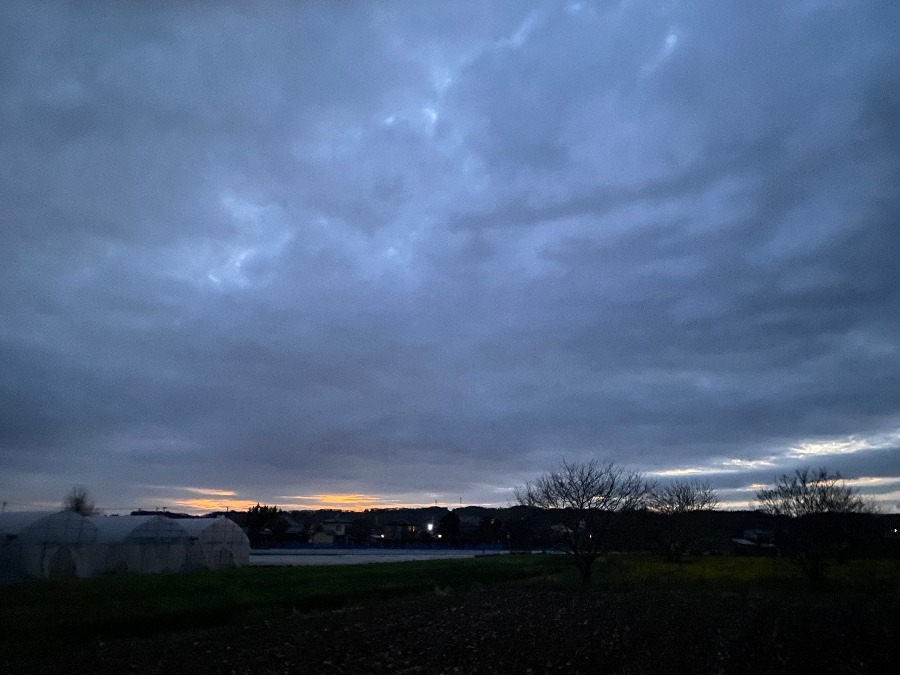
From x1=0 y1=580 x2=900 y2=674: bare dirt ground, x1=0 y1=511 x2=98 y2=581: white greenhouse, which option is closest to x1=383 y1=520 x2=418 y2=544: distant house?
x1=0 y1=511 x2=98 y2=581: white greenhouse

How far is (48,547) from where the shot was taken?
36.9m

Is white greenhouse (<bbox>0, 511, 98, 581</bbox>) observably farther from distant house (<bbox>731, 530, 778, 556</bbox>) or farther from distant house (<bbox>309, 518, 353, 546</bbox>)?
distant house (<bbox>309, 518, 353, 546</bbox>)

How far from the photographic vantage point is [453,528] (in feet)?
393

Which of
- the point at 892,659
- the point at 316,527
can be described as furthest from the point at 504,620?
the point at 316,527

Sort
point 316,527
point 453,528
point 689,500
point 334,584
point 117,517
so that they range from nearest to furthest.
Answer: point 334,584, point 117,517, point 689,500, point 453,528, point 316,527

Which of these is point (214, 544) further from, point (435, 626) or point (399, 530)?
point (399, 530)

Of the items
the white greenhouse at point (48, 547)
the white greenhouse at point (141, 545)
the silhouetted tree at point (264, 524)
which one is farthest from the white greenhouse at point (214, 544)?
Answer: the silhouetted tree at point (264, 524)

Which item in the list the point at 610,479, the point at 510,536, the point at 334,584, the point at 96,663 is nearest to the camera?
the point at 96,663

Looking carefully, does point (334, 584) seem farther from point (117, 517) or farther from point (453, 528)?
point (453, 528)

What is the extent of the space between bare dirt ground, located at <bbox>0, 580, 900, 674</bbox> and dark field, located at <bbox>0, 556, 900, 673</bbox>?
55mm

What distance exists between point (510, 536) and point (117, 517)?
71.1m

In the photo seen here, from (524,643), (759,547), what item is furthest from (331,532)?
(524,643)

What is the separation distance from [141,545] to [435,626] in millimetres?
28946

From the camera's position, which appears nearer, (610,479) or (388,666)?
(388,666)
